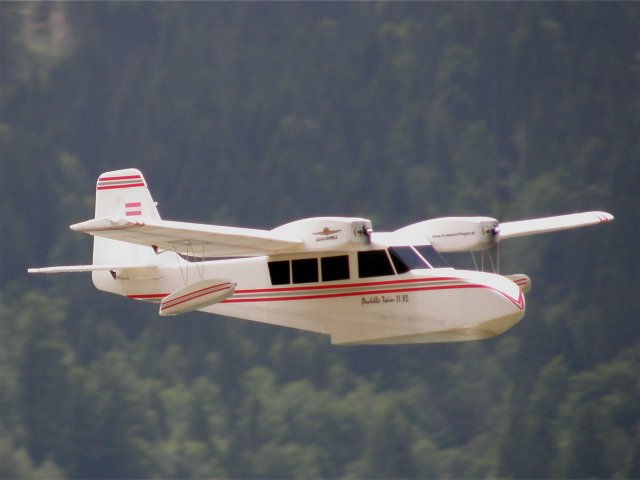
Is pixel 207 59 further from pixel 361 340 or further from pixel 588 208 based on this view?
pixel 361 340

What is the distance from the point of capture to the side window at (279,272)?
22562mm

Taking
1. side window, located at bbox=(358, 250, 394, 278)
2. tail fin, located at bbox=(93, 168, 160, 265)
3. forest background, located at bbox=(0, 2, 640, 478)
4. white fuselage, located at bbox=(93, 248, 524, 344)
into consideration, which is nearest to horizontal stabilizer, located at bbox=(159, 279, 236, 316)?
white fuselage, located at bbox=(93, 248, 524, 344)

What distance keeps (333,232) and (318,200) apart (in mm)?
78220

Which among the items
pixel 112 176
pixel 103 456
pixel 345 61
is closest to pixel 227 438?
pixel 103 456

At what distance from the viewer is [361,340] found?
22.3 metres

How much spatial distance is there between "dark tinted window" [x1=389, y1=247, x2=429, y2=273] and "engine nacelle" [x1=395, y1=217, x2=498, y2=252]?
599 mm

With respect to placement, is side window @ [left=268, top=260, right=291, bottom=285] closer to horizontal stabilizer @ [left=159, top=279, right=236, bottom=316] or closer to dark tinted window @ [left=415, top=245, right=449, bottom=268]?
horizontal stabilizer @ [left=159, top=279, right=236, bottom=316]

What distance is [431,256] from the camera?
22375 millimetres

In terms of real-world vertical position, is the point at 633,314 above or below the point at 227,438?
above

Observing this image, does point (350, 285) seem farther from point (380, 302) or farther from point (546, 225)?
point (546, 225)

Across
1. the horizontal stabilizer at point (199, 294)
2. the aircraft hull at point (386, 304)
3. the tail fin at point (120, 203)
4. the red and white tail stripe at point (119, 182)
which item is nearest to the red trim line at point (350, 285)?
the aircraft hull at point (386, 304)

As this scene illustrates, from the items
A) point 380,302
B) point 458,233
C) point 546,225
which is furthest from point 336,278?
point 546,225

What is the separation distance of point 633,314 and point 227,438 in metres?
27.0

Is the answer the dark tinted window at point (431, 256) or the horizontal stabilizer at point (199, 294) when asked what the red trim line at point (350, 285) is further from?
the horizontal stabilizer at point (199, 294)
